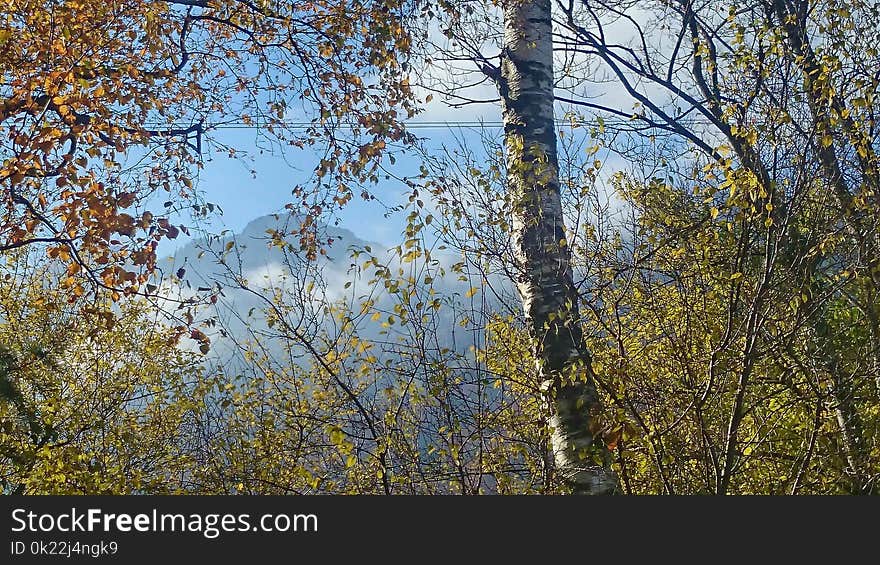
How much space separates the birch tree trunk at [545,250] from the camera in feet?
13.5

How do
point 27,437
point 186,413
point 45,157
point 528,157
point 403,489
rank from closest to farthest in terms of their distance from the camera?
1. point 403,489
2. point 528,157
3. point 45,157
4. point 186,413
5. point 27,437

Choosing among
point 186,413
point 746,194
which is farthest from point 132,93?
point 746,194

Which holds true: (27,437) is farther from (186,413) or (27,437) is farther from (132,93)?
(132,93)

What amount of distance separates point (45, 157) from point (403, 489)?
12.6ft

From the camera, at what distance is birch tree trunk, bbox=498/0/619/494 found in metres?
4.13

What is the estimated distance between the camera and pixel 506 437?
13.8 ft

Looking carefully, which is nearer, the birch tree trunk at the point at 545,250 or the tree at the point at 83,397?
the birch tree trunk at the point at 545,250

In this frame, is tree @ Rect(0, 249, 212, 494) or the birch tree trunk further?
tree @ Rect(0, 249, 212, 494)

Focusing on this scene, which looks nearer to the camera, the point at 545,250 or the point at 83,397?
the point at 545,250

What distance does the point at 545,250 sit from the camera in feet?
15.5

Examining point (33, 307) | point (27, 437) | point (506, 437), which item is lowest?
point (506, 437)

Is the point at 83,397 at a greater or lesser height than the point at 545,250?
greater

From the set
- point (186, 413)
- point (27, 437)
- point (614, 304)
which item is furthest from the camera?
point (27, 437)

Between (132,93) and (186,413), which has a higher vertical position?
(132,93)
